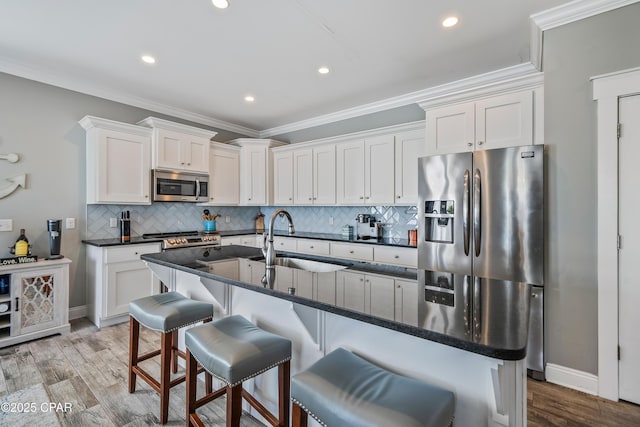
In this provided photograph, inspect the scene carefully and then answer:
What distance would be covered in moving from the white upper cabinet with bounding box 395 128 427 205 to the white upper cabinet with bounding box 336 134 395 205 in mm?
77

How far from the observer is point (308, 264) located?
205 centimetres

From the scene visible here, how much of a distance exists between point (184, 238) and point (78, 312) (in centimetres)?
140

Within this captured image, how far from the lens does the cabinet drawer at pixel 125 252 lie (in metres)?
3.29

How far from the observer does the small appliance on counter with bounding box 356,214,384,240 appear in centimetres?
409

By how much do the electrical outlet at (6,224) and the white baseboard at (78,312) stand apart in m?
1.07

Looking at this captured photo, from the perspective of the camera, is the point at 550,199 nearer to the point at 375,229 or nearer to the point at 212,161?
→ the point at 375,229

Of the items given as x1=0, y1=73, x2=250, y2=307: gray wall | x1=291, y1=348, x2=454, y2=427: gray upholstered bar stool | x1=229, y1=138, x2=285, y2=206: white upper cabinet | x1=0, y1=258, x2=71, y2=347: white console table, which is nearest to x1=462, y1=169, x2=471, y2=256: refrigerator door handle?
x1=291, y1=348, x2=454, y2=427: gray upholstered bar stool

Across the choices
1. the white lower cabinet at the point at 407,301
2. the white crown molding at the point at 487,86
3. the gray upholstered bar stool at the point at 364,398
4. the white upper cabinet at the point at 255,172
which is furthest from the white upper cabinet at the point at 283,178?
the gray upholstered bar stool at the point at 364,398

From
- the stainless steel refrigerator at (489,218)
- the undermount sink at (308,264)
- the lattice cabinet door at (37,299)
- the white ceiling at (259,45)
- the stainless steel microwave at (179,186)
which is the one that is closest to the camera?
the undermount sink at (308,264)

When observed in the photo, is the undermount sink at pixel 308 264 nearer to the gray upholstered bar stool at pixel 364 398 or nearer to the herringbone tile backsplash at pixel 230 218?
the gray upholstered bar stool at pixel 364 398

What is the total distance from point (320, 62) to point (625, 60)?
7.55 feet

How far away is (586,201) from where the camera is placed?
2.19 meters

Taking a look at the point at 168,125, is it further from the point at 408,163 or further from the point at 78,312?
the point at 408,163

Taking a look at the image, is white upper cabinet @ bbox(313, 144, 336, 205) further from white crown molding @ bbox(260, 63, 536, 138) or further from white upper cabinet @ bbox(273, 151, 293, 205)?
white crown molding @ bbox(260, 63, 536, 138)
